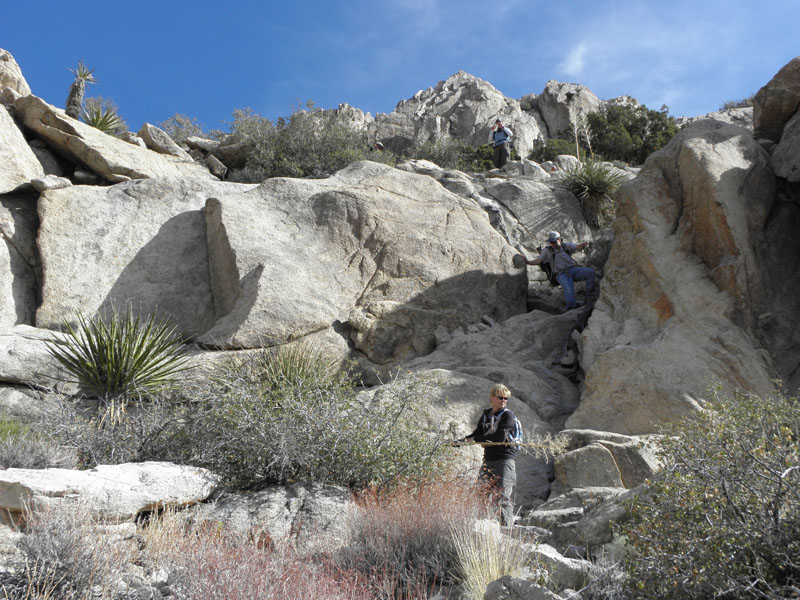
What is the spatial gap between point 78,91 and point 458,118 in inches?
701

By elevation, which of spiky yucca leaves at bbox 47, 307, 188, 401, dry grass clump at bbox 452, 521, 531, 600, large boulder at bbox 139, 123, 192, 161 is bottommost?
dry grass clump at bbox 452, 521, 531, 600

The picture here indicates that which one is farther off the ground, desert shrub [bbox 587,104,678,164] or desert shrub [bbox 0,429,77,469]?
desert shrub [bbox 587,104,678,164]

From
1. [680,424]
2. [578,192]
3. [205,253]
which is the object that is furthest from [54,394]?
[578,192]

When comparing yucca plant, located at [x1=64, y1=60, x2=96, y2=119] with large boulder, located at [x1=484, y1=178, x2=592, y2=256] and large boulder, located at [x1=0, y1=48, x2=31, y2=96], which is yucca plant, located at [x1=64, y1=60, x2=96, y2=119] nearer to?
large boulder, located at [x1=0, y1=48, x2=31, y2=96]

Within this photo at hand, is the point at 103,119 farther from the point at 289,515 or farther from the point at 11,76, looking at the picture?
the point at 289,515

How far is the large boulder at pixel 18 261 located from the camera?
39.1 ft

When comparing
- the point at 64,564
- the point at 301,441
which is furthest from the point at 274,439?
the point at 64,564

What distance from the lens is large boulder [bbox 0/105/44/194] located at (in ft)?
43.1

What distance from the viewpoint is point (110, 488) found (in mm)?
5328

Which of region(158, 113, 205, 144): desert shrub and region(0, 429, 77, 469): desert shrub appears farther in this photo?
region(158, 113, 205, 144): desert shrub

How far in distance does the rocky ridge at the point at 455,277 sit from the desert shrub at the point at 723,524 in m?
1.62

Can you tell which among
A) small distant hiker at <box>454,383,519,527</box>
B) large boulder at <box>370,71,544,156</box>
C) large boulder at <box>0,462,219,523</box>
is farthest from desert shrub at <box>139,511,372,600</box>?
large boulder at <box>370,71,544,156</box>

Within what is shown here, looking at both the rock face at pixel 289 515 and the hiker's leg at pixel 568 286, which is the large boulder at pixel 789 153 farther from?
the rock face at pixel 289 515

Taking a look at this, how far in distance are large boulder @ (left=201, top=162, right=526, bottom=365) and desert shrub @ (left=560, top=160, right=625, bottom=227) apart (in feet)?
11.2
